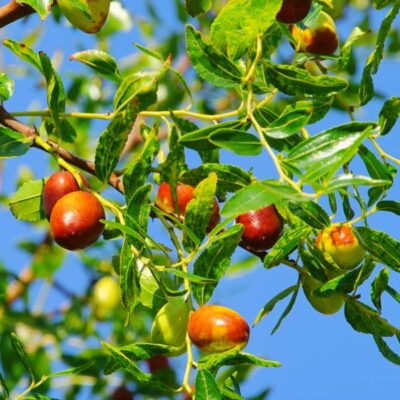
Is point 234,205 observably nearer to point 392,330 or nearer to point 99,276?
point 392,330

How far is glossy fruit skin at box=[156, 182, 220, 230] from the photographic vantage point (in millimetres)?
1533

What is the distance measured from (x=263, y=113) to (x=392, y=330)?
0.36 meters

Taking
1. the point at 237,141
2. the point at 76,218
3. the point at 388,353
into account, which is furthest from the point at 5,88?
the point at 388,353

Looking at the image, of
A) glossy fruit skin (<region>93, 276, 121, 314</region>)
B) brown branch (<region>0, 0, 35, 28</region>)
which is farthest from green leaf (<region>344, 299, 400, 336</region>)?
glossy fruit skin (<region>93, 276, 121, 314</region>)

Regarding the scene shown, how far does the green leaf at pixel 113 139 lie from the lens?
151 centimetres

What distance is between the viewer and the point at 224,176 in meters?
1.49

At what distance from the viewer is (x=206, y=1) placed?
64.7 inches

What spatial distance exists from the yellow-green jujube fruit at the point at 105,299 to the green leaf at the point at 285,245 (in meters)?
1.54

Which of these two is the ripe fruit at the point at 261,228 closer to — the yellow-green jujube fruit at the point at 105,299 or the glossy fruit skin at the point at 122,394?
the glossy fruit skin at the point at 122,394

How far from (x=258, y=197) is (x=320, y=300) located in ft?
1.48

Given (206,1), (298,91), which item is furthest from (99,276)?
(298,91)

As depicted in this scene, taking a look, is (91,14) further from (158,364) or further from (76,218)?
(158,364)

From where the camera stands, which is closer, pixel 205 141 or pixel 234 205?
pixel 234 205

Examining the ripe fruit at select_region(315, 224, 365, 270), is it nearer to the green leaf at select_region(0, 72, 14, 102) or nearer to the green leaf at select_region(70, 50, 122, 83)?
the green leaf at select_region(70, 50, 122, 83)
